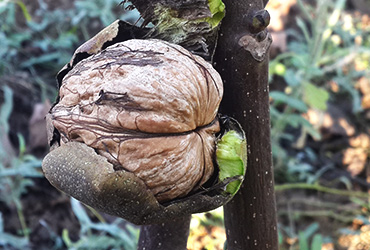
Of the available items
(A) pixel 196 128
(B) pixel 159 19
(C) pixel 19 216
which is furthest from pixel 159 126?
(C) pixel 19 216

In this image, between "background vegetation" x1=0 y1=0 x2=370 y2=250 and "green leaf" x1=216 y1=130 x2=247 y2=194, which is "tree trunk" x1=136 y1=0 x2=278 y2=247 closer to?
"green leaf" x1=216 y1=130 x2=247 y2=194

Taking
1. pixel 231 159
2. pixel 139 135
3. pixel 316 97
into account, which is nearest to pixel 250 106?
pixel 231 159

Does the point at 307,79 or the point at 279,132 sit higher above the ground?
the point at 307,79

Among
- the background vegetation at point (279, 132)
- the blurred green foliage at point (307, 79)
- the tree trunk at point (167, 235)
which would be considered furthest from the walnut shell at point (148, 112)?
the blurred green foliage at point (307, 79)

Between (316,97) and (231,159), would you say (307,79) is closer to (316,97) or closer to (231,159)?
(316,97)

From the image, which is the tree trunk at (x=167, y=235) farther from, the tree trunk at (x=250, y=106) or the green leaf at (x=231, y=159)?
the green leaf at (x=231, y=159)

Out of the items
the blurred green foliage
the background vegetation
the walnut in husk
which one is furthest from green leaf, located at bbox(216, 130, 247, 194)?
the blurred green foliage
